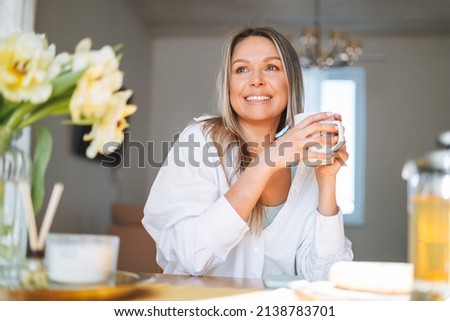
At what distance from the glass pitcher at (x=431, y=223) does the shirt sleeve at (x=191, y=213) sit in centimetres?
50

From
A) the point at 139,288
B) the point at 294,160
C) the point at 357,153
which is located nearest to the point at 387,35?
the point at 357,153

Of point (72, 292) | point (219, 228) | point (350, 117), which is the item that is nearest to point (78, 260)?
point (72, 292)

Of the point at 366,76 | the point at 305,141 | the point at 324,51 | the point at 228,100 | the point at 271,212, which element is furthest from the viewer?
the point at 366,76

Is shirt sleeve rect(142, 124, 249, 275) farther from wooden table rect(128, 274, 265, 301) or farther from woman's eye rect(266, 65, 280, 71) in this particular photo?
woman's eye rect(266, 65, 280, 71)

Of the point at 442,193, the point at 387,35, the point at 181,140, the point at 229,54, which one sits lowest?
the point at 442,193

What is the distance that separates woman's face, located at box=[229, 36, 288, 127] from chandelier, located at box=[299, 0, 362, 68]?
2817 mm

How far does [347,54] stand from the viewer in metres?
4.41

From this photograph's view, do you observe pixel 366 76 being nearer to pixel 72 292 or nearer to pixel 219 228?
pixel 219 228

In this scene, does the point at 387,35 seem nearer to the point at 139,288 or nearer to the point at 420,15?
the point at 420,15

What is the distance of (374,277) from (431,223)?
0.48 ft

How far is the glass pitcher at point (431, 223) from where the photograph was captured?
0.69m

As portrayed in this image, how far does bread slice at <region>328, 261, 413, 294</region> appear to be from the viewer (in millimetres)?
799

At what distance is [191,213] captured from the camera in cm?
120

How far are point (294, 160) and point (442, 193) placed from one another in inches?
16.8
